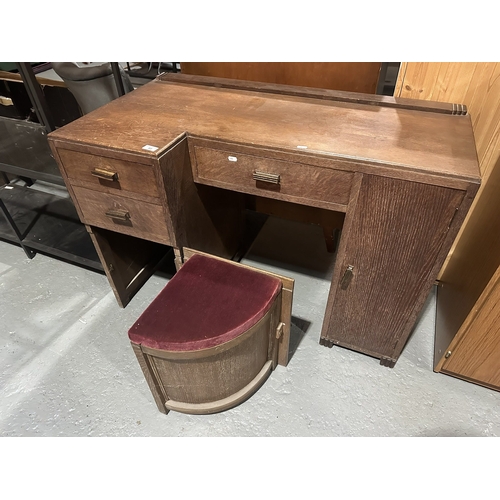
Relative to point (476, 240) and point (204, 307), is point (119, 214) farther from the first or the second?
point (476, 240)

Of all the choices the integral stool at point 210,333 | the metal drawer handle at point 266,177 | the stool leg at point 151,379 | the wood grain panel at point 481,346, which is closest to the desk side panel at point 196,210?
the integral stool at point 210,333

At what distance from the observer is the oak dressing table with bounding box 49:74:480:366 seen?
36.0 inches

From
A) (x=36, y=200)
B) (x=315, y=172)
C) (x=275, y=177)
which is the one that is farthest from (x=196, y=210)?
(x=36, y=200)

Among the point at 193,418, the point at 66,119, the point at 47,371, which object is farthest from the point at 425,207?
the point at 66,119

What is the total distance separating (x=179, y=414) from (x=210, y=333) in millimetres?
427

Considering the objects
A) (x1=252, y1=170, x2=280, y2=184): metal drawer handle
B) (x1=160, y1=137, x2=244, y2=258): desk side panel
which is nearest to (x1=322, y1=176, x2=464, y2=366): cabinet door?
(x1=252, y1=170, x2=280, y2=184): metal drawer handle

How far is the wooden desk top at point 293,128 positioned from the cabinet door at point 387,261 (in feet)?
0.25

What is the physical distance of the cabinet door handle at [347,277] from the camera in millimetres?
1116

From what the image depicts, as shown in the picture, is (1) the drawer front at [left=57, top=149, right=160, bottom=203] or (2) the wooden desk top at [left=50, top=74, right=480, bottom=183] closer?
(2) the wooden desk top at [left=50, top=74, right=480, bottom=183]

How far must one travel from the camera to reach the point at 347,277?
1.14m

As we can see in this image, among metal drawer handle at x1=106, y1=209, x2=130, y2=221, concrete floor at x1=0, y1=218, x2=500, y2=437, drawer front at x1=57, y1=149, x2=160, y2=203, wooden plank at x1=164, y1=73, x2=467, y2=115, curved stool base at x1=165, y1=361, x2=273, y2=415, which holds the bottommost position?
concrete floor at x1=0, y1=218, x2=500, y2=437

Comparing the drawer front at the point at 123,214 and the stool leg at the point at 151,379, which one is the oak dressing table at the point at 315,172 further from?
the stool leg at the point at 151,379

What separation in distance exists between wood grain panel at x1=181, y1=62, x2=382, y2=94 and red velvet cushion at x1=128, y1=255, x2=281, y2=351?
82 cm

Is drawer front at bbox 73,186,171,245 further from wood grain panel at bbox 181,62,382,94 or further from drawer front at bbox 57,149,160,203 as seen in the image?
wood grain panel at bbox 181,62,382,94
